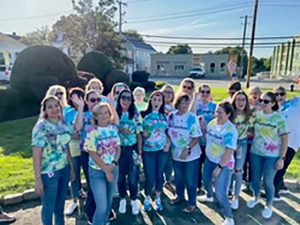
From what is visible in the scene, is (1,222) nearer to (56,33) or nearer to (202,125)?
(202,125)

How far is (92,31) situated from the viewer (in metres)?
19.9

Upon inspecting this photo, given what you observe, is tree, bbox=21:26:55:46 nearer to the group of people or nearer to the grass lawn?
the grass lawn

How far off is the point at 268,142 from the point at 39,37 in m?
35.2

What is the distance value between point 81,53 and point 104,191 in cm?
1952

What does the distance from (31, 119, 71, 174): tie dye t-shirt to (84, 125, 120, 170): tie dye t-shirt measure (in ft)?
0.87

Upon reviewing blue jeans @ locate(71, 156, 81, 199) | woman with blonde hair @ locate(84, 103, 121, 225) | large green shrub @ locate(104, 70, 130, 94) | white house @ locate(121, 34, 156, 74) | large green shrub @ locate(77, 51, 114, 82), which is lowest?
blue jeans @ locate(71, 156, 81, 199)

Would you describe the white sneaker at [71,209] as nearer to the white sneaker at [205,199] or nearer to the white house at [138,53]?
the white sneaker at [205,199]

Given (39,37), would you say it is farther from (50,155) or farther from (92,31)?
(50,155)

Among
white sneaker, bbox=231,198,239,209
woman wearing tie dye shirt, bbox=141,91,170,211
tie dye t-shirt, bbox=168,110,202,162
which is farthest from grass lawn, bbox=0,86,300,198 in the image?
tie dye t-shirt, bbox=168,110,202,162

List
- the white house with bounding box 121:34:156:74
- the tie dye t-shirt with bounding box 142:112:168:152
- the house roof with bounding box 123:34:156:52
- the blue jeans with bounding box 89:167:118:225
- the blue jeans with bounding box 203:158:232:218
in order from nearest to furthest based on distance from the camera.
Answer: the blue jeans with bounding box 89:167:118:225, the blue jeans with bounding box 203:158:232:218, the tie dye t-shirt with bounding box 142:112:168:152, the white house with bounding box 121:34:156:74, the house roof with bounding box 123:34:156:52

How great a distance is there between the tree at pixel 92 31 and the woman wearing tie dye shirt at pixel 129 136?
57.0ft

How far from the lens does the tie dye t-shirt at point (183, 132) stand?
3.65 meters

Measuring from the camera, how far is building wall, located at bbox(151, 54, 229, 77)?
46438 millimetres

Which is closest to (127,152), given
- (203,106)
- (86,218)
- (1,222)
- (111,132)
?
(111,132)
